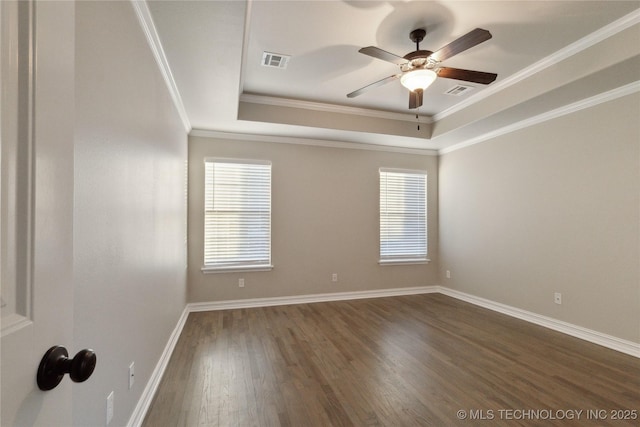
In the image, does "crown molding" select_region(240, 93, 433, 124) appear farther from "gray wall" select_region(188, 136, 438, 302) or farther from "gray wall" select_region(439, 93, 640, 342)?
"gray wall" select_region(439, 93, 640, 342)

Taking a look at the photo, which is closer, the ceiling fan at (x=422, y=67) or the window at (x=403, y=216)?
the ceiling fan at (x=422, y=67)

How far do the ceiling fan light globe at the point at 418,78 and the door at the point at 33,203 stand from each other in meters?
2.29

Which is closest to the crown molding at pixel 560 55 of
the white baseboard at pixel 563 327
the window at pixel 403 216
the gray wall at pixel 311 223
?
the window at pixel 403 216

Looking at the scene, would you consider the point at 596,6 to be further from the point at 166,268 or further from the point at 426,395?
the point at 166,268

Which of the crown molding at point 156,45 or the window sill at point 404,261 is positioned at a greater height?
the crown molding at point 156,45

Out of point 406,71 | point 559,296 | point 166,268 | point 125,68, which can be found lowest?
point 559,296

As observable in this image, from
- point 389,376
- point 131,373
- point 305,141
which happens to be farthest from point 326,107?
point 131,373

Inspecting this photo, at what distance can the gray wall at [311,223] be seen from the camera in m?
4.12

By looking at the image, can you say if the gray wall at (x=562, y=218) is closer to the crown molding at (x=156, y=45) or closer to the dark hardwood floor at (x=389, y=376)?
the dark hardwood floor at (x=389, y=376)

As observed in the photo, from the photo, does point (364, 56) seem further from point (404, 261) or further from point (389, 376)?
point (404, 261)

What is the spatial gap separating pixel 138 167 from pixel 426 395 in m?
2.54

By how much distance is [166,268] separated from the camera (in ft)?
8.48

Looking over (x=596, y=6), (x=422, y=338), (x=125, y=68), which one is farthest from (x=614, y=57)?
(x=125, y=68)

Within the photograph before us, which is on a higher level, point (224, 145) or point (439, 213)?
point (224, 145)
